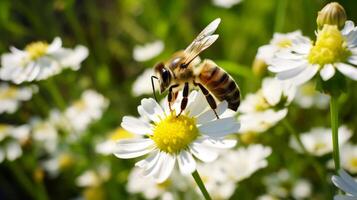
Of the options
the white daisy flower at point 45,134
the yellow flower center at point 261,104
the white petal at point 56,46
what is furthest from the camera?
the white daisy flower at point 45,134

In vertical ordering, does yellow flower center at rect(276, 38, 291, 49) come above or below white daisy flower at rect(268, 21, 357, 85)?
above

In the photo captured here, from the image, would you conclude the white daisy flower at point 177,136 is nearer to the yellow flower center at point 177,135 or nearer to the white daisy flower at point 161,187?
the yellow flower center at point 177,135

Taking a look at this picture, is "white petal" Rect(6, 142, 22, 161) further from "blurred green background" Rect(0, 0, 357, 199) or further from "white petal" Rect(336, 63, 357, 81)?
"white petal" Rect(336, 63, 357, 81)

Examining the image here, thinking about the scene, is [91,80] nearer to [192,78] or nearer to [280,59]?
[192,78]

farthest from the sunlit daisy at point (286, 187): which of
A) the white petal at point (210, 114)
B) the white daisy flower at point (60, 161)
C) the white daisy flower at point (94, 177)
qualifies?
the white daisy flower at point (60, 161)

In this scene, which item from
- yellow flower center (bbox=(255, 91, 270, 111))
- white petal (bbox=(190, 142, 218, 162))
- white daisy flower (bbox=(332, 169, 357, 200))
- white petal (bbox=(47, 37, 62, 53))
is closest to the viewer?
white daisy flower (bbox=(332, 169, 357, 200))

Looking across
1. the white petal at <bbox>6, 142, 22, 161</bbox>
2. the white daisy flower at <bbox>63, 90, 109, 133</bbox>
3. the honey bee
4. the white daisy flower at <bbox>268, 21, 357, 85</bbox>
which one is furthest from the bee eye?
the white daisy flower at <bbox>63, 90, 109, 133</bbox>
